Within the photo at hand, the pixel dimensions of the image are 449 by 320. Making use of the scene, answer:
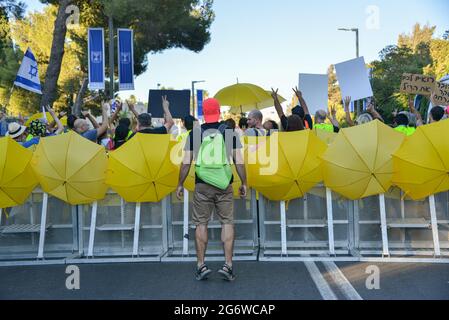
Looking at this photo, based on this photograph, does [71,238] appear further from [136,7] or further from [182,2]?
[182,2]

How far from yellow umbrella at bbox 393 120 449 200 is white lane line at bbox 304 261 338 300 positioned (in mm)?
1596

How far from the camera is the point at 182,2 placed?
2427 cm

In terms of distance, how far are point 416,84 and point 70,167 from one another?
6032 mm

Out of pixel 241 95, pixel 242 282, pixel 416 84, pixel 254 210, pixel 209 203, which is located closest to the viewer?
pixel 242 282

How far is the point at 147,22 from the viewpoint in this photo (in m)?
24.3

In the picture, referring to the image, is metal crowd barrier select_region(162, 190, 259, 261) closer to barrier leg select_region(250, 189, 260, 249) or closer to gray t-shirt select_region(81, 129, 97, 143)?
barrier leg select_region(250, 189, 260, 249)

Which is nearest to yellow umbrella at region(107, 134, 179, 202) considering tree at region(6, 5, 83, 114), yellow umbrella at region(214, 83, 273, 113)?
yellow umbrella at region(214, 83, 273, 113)

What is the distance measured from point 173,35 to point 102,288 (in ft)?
70.0

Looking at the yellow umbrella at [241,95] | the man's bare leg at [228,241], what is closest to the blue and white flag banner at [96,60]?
the yellow umbrella at [241,95]

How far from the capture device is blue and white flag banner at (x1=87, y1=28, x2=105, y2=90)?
54.0 ft

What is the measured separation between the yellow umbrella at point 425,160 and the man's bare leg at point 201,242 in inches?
101

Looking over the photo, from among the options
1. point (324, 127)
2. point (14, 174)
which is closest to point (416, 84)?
point (324, 127)

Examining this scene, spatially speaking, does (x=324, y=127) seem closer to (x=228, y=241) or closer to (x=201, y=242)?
(x=228, y=241)
